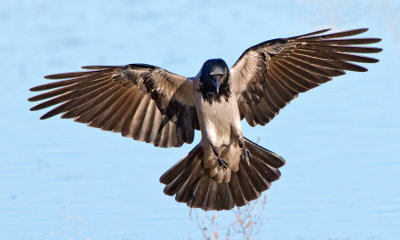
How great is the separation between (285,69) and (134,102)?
1.54m

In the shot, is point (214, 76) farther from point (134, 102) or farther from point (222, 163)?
point (134, 102)

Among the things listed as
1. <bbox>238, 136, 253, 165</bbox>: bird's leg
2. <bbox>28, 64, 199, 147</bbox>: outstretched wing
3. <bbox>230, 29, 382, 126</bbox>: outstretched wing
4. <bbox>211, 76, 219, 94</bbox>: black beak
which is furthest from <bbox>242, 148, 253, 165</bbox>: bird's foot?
→ <bbox>211, 76, 219, 94</bbox>: black beak

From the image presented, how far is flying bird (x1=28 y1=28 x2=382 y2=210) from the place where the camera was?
10.5 m

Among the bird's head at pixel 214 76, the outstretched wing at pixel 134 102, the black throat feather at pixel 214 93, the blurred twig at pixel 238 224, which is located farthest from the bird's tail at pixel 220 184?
the bird's head at pixel 214 76

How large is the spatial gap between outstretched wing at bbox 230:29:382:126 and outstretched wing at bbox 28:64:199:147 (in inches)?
21.8

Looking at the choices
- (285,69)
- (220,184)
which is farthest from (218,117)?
(285,69)

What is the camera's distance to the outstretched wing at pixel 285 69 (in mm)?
10555

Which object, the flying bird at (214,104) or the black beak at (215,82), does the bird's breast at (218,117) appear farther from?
the black beak at (215,82)

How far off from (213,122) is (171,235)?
1.19 metres

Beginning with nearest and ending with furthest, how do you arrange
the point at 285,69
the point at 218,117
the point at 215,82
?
the point at 215,82 → the point at 218,117 → the point at 285,69

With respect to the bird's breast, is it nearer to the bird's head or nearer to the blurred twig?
the bird's head

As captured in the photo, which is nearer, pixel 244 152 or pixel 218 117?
pixel 218 117

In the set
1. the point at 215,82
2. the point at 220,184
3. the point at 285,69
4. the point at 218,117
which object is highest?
the point at 285,69

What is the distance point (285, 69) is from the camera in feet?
35.5
